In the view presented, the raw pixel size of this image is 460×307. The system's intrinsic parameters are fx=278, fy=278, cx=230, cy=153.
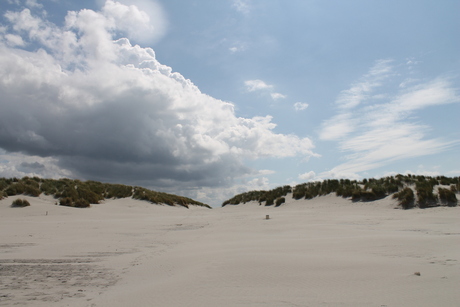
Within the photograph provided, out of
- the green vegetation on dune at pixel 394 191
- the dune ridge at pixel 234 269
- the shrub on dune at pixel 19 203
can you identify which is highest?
the green vegetation on dune at pixel 394 191

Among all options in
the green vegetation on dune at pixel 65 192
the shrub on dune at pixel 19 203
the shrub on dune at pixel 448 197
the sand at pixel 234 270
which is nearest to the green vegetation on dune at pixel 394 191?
the shrub on dune at pixel 448 197

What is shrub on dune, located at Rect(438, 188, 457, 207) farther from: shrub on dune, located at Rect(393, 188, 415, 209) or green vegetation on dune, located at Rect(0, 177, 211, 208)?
green vegetation on dune, located at Rect(0, 177, 211, 208)

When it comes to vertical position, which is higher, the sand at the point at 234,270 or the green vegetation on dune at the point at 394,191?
the green vegetation on dune at the point at 394,191

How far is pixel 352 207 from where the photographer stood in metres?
11.0

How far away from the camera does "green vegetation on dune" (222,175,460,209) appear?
9.50m

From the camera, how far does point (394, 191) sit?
11406 millimetres

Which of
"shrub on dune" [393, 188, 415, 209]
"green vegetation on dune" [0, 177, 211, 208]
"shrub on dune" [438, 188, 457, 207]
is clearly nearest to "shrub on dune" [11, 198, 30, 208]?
"green vegetation on dune" [0, 177, 211, 208]

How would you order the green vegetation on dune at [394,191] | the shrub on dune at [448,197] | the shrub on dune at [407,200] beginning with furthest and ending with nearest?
the shrub on dune at [407,200], the green vegetation on dune at [394,191], the shrub on dune at [448,197]

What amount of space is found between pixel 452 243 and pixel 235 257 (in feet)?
11.1

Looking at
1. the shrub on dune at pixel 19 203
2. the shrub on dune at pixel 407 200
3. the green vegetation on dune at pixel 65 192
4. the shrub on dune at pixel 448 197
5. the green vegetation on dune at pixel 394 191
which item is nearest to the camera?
the shrub on dune at pixel 448 197

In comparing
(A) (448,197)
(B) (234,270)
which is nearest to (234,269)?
(B) (234,270)

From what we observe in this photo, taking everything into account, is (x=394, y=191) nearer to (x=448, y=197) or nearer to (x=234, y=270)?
(x=448, y=197)

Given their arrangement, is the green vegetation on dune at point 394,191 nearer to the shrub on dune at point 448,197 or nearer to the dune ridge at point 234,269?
the shrub on dune at point 448,197

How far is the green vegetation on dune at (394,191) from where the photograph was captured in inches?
374
